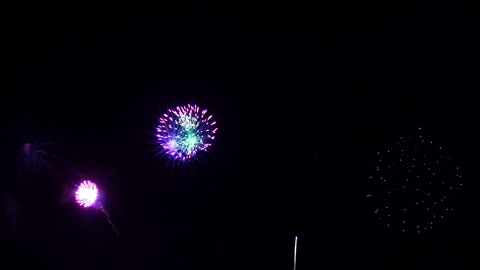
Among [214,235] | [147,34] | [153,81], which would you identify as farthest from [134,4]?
[214,235]

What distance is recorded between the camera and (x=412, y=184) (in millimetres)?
7344

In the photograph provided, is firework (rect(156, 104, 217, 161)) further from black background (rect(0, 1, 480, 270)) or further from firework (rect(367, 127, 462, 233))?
firework (rect(367, 127, 462, 233))

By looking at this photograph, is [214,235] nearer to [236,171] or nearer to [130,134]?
[236,171]

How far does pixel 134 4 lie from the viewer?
6.93 m

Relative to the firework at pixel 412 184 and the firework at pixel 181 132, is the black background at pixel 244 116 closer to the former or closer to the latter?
the firework at pixel 412 184

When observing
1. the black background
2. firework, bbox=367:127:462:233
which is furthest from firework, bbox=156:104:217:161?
firework, bbox=367:127:462:233

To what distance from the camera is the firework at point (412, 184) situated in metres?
6.99

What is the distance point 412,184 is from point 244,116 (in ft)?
16.3

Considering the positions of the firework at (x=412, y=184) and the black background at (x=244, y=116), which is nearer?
the black background at (x=244, y=116)

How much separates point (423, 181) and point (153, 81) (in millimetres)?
7660

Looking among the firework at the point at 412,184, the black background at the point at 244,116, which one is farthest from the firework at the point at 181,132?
the firework at the point at 412,184

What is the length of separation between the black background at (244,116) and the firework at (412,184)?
302 mm

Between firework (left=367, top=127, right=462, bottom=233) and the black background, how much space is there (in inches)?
11.9

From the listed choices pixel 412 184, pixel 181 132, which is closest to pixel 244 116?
pixel 181 132
